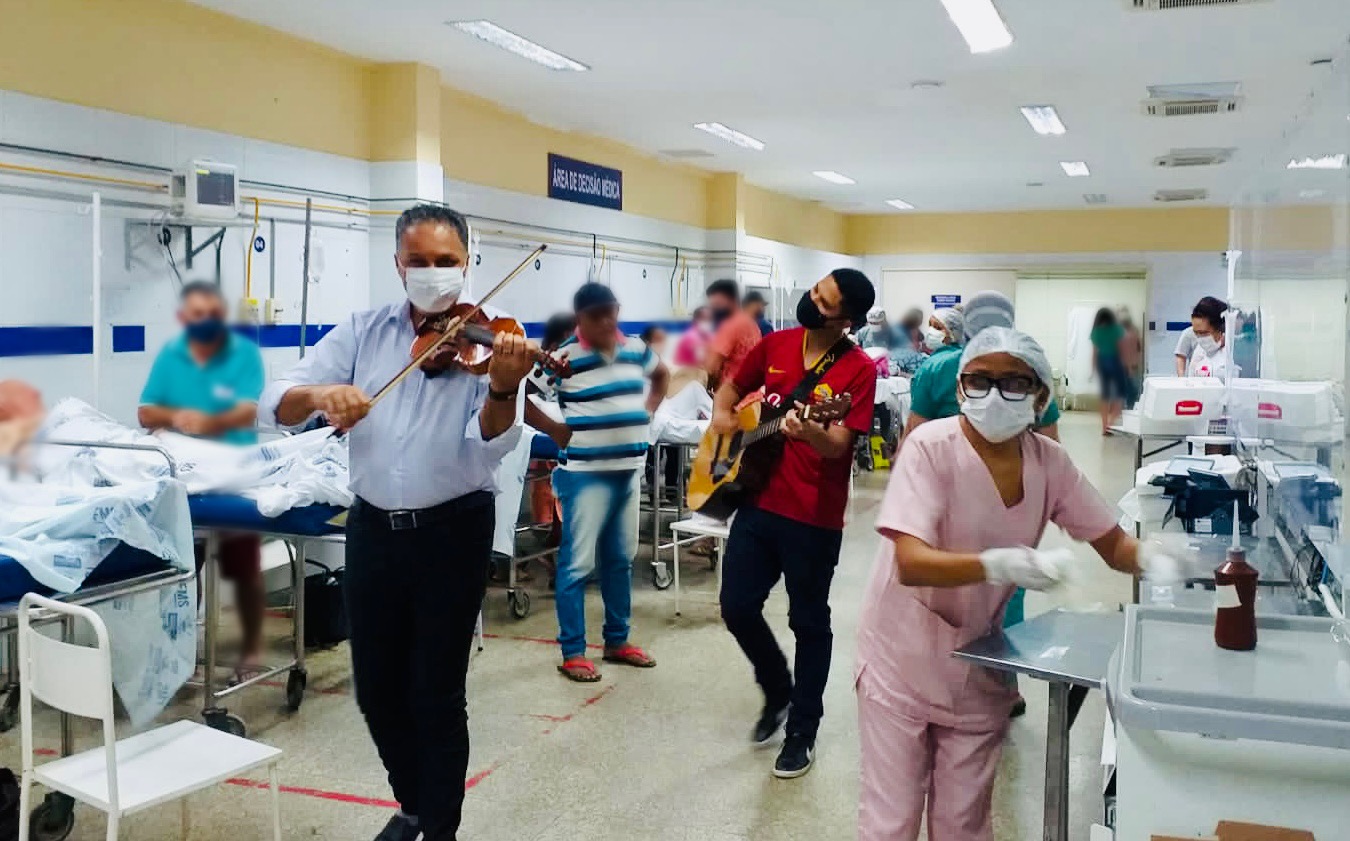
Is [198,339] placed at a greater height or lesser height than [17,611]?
greater

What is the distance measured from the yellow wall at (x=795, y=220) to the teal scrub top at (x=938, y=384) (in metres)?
0.55

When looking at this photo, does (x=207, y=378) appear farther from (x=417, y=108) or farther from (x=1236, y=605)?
(x=417, y=108)

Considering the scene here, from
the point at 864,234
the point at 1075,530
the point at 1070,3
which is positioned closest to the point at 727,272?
the point at 1075,530

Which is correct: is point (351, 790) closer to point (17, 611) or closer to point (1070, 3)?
point (17, 611)

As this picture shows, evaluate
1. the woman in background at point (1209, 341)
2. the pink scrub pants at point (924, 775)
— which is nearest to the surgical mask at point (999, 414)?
the pink scrub pants at point (924, 775)

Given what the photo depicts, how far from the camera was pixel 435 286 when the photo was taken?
108 cm

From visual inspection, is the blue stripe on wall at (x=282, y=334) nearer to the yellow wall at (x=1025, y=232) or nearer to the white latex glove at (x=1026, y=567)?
the white latex glove at (x=1026, y=567)

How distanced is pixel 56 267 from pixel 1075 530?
1776 mm

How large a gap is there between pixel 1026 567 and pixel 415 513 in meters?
1.13

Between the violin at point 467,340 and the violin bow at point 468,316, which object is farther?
the violin at point 467,340

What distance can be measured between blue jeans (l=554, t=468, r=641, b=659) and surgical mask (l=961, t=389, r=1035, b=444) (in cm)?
220

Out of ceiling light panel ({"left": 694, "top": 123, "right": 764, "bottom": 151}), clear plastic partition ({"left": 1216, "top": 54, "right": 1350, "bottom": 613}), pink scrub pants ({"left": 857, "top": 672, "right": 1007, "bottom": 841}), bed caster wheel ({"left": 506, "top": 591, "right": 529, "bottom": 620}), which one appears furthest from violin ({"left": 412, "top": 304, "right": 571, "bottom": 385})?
ceiling light panel ({"left": 694, "top": 123, "right": 764, "bottom": 151})

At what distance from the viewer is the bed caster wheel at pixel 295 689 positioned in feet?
11.3

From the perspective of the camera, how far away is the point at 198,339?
0.32 m
